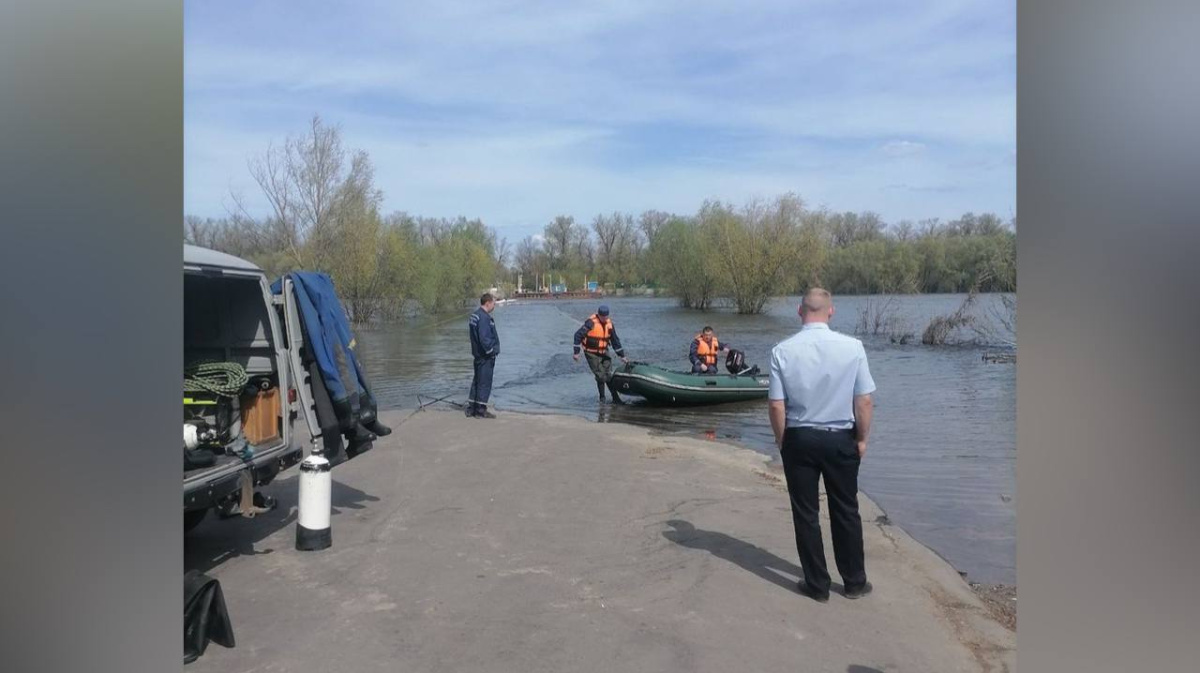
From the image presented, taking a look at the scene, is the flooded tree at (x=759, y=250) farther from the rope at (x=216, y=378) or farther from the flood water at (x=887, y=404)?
the rope at (x=216, y=378)

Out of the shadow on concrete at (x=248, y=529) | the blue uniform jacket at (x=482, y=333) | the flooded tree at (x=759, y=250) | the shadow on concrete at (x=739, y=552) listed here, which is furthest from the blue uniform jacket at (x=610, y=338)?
the flooded tree at (x=759, y=250)

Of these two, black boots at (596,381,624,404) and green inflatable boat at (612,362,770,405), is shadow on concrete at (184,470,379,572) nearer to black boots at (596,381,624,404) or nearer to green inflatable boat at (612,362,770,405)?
green inflatable boat at (612,362,770,405)

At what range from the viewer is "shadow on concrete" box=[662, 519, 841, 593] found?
5.62 m

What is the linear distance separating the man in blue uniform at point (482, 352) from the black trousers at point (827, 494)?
8183 millimetres

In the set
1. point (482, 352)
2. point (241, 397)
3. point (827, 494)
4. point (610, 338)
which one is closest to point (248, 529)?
point (241, 397)

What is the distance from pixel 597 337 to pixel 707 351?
2.74 meters

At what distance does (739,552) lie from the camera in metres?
6.18

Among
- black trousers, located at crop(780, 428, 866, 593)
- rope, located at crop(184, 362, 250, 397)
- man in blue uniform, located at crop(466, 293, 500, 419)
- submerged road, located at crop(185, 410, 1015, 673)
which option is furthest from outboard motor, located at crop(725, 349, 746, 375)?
black trousers, located at crop(780, 428, 866, 593)

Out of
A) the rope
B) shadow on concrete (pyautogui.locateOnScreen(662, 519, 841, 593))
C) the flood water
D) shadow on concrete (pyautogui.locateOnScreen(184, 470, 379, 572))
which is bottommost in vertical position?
the flood water

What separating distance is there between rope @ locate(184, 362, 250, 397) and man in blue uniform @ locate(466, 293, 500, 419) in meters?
6.50
